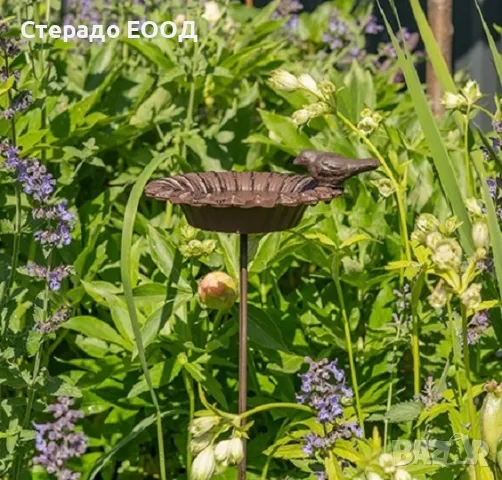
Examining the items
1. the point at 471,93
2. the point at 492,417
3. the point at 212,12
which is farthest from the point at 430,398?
the point at 212,12

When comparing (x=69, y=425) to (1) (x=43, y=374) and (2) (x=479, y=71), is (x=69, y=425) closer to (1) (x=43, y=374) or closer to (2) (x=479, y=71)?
(1) (x=43, y=374)

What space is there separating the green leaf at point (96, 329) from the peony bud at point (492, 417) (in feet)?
2.52

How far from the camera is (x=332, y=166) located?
4.98 feet

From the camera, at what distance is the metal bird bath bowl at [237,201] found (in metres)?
1.40

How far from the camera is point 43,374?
5.66 feet

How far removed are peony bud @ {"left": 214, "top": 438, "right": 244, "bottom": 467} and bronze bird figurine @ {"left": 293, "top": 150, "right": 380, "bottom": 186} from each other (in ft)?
1.36

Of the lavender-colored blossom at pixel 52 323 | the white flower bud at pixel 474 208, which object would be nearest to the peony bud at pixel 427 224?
the white flower bud at pixel 474 208

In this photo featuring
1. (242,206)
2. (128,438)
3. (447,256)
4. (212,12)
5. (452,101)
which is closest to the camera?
(447,256)

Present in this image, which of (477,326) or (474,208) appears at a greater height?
(474,208)

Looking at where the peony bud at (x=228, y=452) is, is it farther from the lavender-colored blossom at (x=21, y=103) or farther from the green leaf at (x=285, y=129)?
the green leaf at (x=285, y=129)

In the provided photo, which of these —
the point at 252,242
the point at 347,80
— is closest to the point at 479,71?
the point at 347,80

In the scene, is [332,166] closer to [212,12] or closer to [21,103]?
[21,103]

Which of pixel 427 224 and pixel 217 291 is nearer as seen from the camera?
pixel 427 224

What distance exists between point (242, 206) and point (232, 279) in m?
0.41
